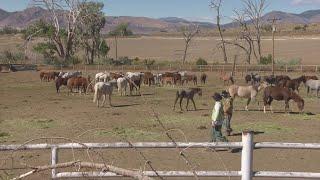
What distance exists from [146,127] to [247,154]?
41.9 ft

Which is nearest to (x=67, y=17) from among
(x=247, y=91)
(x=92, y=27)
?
(x=92, y=27)

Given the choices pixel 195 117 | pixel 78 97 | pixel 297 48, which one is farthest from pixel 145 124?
pixel 297 48

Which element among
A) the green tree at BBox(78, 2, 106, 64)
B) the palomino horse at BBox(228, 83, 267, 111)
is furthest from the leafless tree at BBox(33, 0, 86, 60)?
the palomino horse at BBox(228, 83, 267, 111)

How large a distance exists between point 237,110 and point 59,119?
307 inches

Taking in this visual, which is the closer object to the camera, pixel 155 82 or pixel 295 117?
pixel 295 117

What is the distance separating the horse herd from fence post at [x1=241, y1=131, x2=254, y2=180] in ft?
8.34

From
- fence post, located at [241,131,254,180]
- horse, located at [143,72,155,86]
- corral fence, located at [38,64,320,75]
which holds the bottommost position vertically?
corral fence, located at [38,64,320,75]

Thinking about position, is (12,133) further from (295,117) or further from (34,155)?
(295,117)

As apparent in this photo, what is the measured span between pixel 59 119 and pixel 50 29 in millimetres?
58726

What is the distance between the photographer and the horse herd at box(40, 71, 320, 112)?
953 inches

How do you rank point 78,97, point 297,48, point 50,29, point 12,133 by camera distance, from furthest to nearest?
point 297,48 → point 50,29 → point 78,97 → point 12,133

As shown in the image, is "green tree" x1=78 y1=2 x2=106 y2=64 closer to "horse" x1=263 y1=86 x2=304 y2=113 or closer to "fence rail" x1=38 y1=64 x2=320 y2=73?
"fence rail" x1=38 y1=64 x2=320 y2=73

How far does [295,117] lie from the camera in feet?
73.3

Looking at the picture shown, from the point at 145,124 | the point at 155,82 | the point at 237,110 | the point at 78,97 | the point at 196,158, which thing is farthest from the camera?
the point at 155,82
